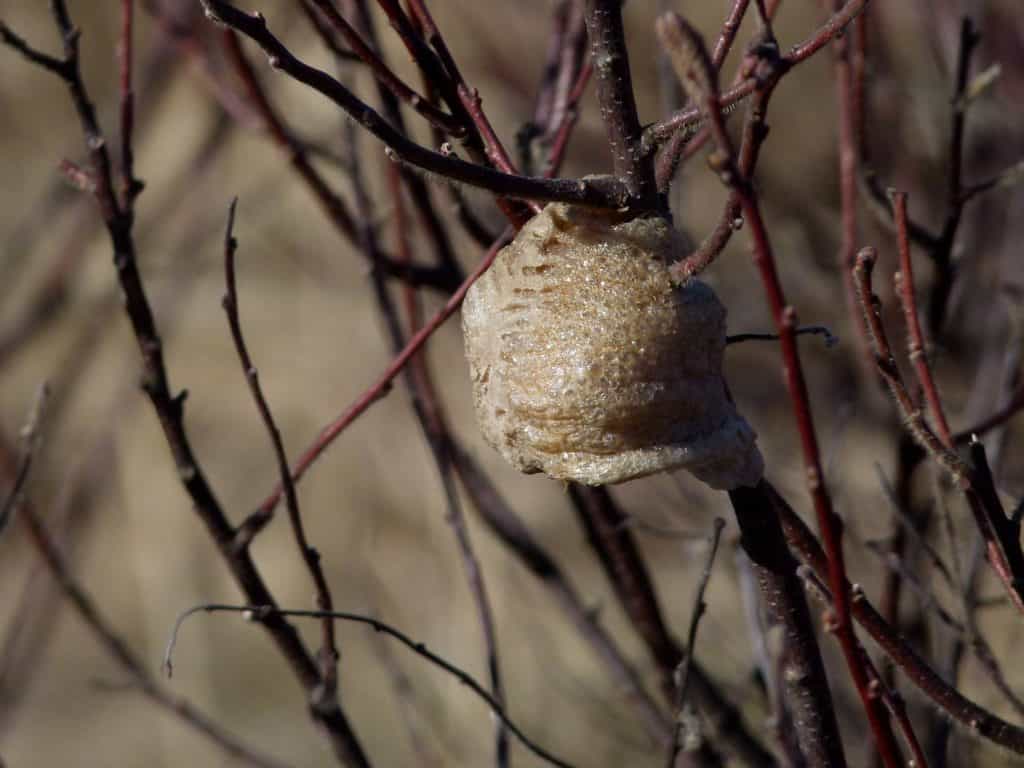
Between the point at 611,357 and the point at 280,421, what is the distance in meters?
2.75

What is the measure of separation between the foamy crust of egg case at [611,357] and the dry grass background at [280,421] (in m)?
2.28

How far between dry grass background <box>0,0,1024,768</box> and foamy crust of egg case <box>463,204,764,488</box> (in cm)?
228

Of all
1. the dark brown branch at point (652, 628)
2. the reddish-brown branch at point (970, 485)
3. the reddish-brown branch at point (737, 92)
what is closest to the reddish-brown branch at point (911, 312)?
the reddish-brown branch at point (970, 485)

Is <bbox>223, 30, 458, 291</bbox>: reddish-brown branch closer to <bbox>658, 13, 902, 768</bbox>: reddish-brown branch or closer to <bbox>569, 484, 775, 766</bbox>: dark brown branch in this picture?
<bbox>569, 484, 775, 766</bbox>: dark brown branch

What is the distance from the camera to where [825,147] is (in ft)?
11.5

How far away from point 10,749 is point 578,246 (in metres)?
3.35

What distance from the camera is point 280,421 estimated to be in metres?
3.59

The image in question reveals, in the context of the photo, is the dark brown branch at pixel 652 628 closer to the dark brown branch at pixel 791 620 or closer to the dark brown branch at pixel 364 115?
the dark brown branch at pixel 791 620

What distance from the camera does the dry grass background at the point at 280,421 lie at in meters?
3.33

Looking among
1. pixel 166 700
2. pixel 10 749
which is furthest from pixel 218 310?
pixel 166 700

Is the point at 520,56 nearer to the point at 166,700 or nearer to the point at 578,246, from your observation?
the point at 166,700

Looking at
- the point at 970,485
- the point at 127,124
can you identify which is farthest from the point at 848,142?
the point at 127,124

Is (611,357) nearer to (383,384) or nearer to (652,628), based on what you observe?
(383,384)

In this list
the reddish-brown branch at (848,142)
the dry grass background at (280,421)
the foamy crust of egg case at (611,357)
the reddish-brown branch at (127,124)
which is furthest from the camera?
the dry grass background at (280,421)
